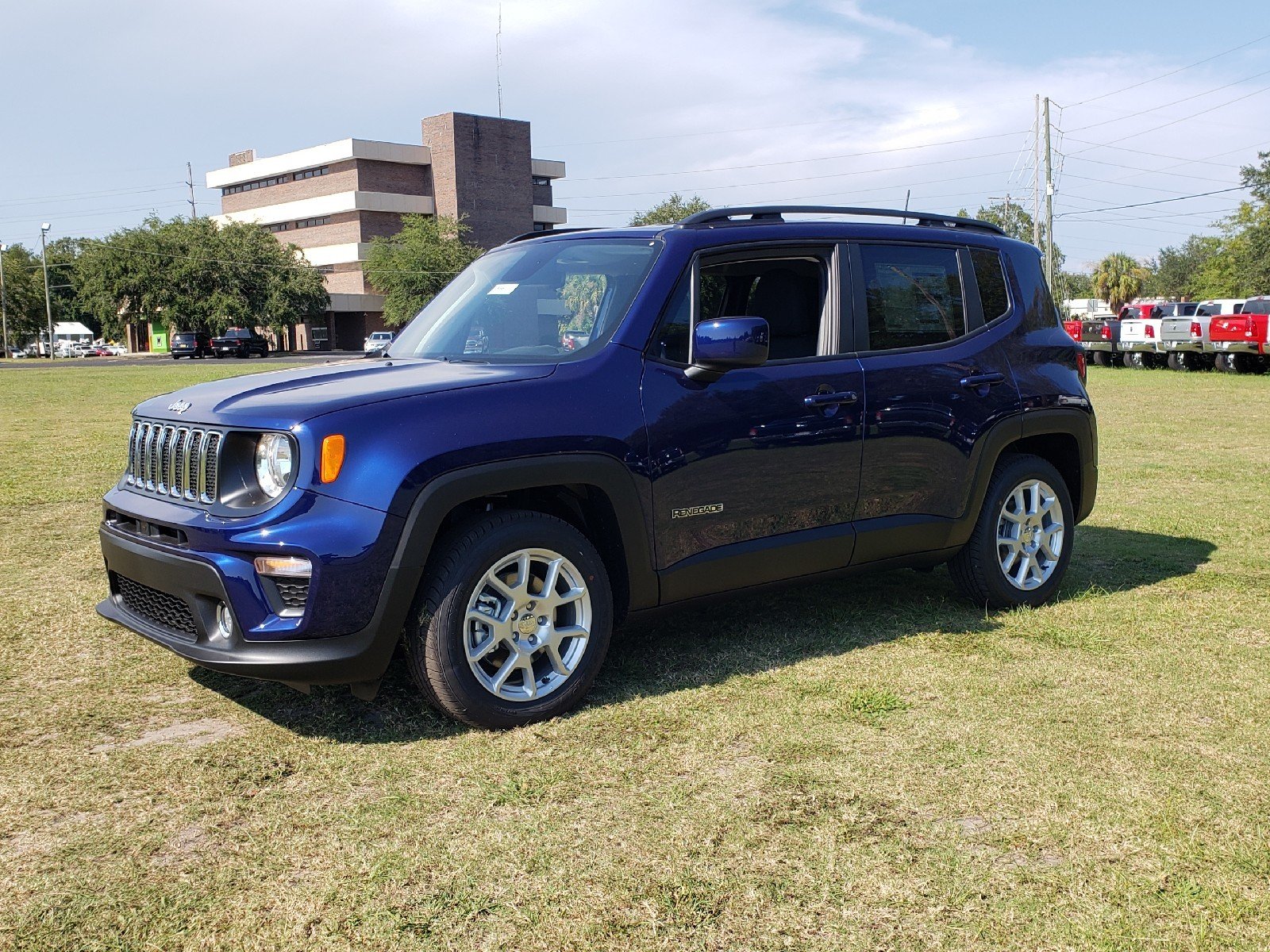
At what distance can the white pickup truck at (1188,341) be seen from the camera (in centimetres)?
3070

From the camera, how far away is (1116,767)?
12.7ft

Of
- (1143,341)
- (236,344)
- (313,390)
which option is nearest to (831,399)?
(313,390)

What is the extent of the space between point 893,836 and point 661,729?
3.65 ft

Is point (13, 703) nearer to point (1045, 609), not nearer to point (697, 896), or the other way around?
point (697, 896)

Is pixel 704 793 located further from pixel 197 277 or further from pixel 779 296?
pixel 197 277

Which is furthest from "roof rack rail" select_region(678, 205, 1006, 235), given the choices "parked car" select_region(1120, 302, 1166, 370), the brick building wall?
the brick building wall

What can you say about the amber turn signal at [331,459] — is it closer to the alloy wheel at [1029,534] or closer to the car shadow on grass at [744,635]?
the car shadow on grass at [744,635]

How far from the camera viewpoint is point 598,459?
433cm

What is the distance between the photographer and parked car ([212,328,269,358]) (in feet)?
196

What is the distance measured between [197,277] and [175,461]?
77.5 meters

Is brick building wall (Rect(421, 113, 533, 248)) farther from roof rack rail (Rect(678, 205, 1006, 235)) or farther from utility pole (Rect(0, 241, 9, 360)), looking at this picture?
roof rack rail (Rect(678, 205, 1006, 235))

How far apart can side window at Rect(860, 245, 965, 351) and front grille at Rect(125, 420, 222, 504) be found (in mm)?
2914

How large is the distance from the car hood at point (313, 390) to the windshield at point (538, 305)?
0.23 m

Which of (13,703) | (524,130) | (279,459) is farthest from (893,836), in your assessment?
(524,130)
